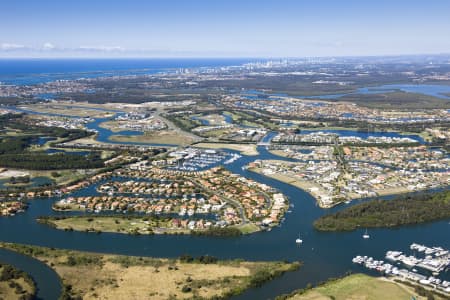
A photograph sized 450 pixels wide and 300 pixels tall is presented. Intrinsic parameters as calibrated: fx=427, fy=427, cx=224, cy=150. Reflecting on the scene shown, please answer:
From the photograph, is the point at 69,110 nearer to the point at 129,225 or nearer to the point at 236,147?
the point at 236,147

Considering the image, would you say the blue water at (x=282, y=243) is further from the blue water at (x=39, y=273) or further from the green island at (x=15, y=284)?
→ the green island at (x=15, y=284)

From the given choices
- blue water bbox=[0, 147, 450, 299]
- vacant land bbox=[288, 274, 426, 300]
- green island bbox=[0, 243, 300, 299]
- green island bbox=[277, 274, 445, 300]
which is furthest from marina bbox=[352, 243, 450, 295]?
green island bbox=[0, 243, 300, 299]

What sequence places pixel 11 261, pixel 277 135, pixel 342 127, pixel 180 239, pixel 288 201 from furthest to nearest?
1. pixel 342 127
2. pixel 277 135
3. pixel 288 201
4. pixel 180 239
5. pixel 11 261

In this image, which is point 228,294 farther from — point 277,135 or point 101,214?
point 277,135

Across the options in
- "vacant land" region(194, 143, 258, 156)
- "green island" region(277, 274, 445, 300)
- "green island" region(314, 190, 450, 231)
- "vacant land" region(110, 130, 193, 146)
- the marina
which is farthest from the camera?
"vacant land" region(110, 130, 193, 146)

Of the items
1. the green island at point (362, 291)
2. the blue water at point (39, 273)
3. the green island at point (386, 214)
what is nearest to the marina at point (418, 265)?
the green island at point (362, 291)

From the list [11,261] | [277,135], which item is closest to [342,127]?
[277,135]

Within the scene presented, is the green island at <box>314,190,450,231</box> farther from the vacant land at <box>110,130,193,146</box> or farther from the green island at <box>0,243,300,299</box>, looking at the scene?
the vacant land at <box>110,130,193,146</box>
